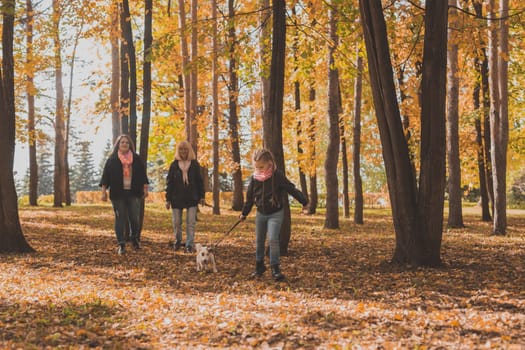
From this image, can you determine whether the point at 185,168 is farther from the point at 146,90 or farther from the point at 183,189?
the point at 146,90

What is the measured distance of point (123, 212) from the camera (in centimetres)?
1008

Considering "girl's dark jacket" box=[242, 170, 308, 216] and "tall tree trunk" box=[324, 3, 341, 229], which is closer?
"girl's dark jacket" box=[242, 170, 308, 216]

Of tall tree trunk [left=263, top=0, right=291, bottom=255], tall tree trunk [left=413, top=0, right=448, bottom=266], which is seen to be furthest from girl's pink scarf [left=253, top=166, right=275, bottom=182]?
tall tree trunk [left=413, top=0, right=448, bottom=266]

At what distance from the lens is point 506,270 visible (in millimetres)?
8148

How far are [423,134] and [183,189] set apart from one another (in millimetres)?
4519

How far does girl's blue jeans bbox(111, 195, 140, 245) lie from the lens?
33.0 feet

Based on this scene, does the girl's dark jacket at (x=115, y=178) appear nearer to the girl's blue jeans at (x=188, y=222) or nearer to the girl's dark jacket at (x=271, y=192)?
the girl's blue jeans at (x=188, y=222)

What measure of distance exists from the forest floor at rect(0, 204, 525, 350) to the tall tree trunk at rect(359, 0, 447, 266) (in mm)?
560

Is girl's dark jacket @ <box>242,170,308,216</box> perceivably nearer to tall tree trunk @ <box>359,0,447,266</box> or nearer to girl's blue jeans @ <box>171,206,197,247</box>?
tall tree trunk @ <box>359,0,447,266</box>

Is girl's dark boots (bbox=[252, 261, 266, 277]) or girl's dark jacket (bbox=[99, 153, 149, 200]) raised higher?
girl's dark jacket (bbox=[99, 153, 149, 200])

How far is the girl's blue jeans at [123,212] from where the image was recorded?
10047 mm

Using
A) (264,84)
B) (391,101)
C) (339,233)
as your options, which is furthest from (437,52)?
(264,84)

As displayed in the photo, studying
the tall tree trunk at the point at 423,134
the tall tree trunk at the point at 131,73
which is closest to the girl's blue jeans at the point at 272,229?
the tall tree trunk at the point at 423,134

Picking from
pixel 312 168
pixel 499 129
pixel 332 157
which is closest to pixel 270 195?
pixel 332 157
